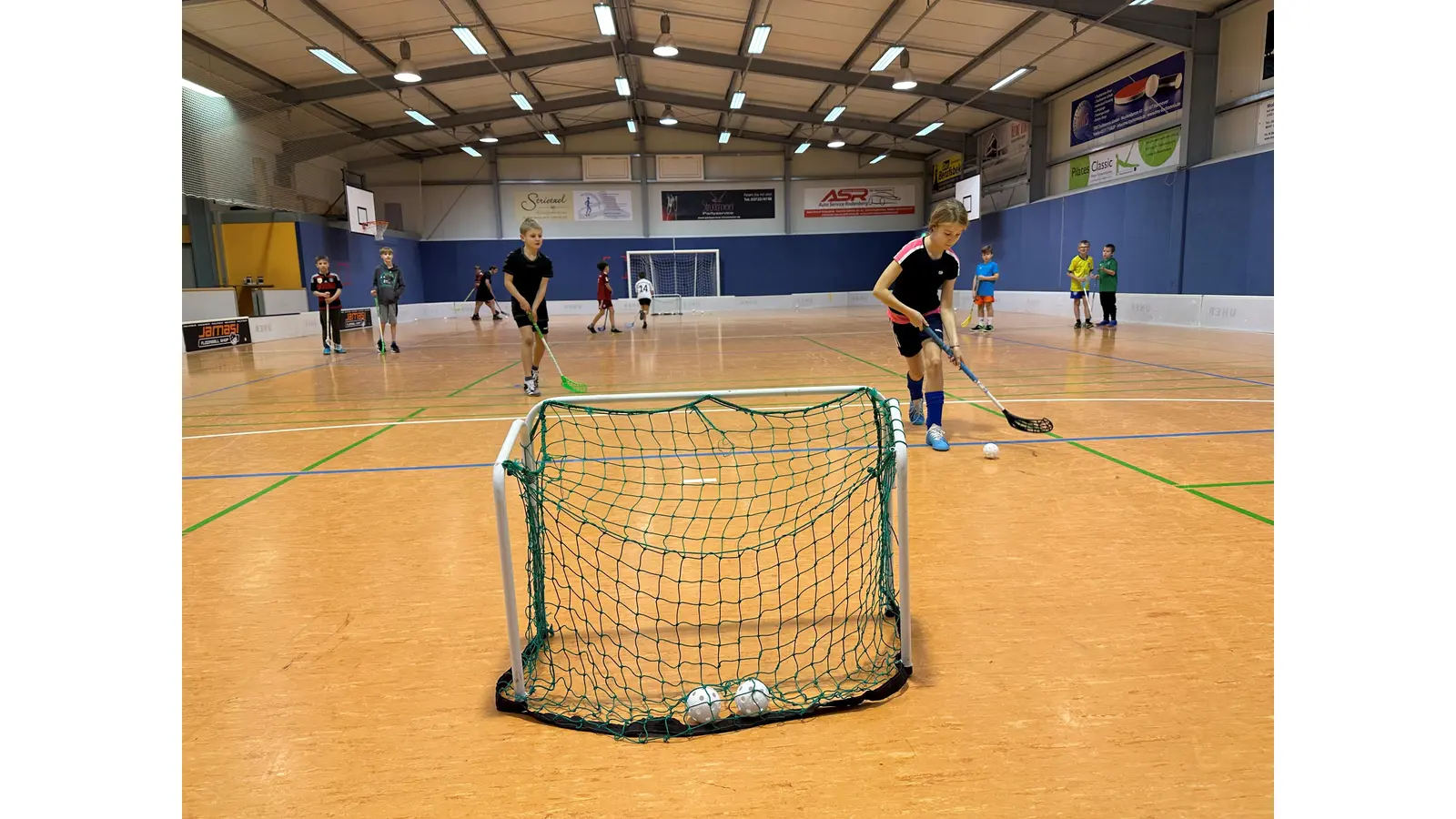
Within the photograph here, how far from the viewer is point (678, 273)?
1252 inches

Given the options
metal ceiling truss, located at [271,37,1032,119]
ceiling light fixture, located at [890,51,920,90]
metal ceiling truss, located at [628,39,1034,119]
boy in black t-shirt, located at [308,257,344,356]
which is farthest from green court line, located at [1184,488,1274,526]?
metal ceiling truss, located at [271,37,1032,119]

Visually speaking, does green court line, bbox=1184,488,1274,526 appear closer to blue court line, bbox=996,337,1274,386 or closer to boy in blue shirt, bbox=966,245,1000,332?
blue court line, bbox=996,337,1274,386

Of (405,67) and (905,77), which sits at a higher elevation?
(905,77)

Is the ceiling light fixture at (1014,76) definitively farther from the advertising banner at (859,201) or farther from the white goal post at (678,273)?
the white goal post at (678,273)

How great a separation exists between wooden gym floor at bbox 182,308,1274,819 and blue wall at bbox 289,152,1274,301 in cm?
1146

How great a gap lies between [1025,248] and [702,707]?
24615 mm

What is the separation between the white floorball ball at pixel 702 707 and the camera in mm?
2113

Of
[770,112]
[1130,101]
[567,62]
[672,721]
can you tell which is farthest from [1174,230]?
[672,721]

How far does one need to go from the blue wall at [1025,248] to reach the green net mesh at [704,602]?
13746 mm

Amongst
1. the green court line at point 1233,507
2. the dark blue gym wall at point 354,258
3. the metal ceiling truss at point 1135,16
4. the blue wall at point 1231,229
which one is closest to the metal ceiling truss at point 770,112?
the metal ceiling truss at point 1135,16

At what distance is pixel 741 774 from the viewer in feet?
6.14

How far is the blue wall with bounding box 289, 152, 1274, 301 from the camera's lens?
14922 millimetres

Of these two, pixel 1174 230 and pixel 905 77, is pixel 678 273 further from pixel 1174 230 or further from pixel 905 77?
pixel 1174 230

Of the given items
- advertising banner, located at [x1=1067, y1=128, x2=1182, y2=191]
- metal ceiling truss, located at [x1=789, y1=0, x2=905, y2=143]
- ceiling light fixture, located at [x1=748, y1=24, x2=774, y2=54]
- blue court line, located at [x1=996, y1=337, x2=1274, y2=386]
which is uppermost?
metal ceiling truss, located at [x1=789, y1=0, x2=905, y2=143]
